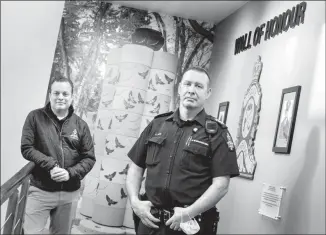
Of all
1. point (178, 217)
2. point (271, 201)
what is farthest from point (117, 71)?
point (178, 217)

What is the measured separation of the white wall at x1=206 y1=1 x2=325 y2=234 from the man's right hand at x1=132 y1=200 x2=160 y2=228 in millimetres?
1289

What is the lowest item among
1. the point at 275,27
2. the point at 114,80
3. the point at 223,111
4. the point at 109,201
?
the point at 109,201

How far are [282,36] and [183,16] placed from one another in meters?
2.07

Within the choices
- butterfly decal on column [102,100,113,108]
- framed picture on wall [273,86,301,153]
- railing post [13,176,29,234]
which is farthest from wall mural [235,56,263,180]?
railing post [13,176,29,234]

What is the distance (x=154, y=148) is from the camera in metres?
1.70

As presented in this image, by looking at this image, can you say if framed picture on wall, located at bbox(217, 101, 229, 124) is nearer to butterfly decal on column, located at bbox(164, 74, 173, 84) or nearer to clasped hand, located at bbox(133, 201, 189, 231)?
butterfly decal on column, located at bbox(164, 74, 173, 84)

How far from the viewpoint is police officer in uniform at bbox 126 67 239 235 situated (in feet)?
5.26

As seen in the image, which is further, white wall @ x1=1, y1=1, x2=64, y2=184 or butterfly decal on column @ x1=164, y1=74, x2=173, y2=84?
butterfly decal on column @ x1=164, y1=74, x2=173, y2=84

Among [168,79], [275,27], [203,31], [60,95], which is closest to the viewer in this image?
[60,95]

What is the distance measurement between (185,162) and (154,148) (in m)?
0.16

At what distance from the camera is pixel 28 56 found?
0.23 m

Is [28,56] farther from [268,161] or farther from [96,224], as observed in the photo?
[96,224]

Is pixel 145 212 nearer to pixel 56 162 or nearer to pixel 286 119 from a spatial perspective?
pixel 56 162

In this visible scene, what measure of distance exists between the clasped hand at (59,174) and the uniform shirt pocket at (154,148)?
1.33 ft
